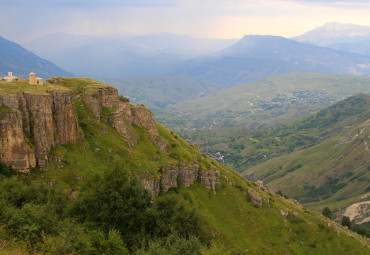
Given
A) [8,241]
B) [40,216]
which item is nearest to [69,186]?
[40,216]

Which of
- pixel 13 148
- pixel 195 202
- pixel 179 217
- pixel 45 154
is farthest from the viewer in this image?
pixel 195 202

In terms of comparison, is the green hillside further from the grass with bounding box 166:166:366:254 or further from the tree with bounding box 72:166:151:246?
the grass with bounding box 166:166:366:254

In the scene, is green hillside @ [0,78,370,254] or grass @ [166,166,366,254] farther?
grass @ [166,166,366,254]

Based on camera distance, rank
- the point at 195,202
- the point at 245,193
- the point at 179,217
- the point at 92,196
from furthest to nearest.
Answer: the point at 245,193
the point at 195,202
the point at 179,217
the point at 92,196

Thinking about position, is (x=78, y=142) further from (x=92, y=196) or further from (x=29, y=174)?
(x=92, y=196)

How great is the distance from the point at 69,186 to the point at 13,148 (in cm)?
1200

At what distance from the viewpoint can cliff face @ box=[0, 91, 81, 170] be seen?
57938 millimetres

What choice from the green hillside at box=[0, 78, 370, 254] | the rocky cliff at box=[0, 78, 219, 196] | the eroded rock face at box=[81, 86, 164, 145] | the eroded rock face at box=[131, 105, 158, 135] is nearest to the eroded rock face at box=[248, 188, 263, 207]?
the green hillside at box=[0, 78, 370, 254]

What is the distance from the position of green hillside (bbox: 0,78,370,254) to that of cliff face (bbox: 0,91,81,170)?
2.68ft

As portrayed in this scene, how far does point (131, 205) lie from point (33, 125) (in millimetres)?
28231

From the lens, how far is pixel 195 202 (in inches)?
3364

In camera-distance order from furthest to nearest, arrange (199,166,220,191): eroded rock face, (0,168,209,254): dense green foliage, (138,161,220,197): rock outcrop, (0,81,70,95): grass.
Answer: (199,166,220,191): eroded rock face
(138,161,220,197): rock outcrop
(0,81,70,95): grass
(0,168,209,254): dense green foliage

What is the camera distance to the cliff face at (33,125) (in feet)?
190

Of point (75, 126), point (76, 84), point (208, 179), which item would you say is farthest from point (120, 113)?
point (208, 179)
